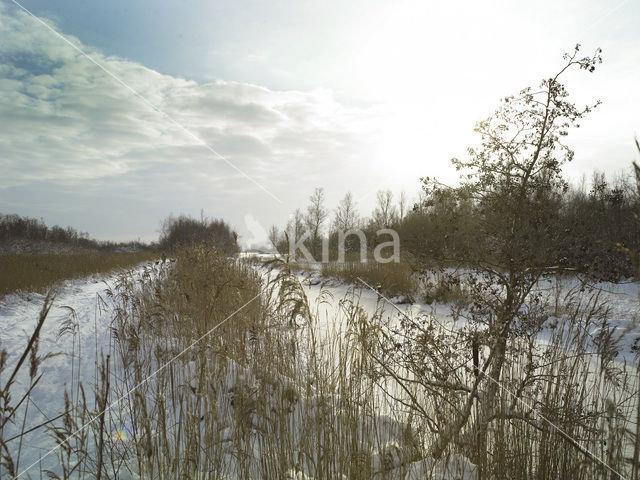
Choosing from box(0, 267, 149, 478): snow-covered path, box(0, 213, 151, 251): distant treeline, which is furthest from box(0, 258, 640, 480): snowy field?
box(0, 213, 151, 251): distant treeline

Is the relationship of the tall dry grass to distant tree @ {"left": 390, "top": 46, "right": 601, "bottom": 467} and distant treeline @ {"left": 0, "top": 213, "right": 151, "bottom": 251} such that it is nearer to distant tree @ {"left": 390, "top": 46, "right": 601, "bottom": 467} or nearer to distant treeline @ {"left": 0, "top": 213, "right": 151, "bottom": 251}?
distant tree @ {"left": 390, "top": 46, "right": 601, "bottom": 467}

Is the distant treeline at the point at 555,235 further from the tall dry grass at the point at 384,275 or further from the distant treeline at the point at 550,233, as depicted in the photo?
the tall dry grass at the point at 384,275

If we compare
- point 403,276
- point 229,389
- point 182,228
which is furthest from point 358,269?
point 182,228

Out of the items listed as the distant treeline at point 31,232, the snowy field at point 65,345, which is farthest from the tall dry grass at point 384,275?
the distant treeline at point 31,232

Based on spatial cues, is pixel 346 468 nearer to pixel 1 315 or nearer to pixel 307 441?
pixel 307 441

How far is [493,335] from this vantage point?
279 cm

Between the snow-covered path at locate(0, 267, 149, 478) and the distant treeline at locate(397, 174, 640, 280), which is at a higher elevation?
the distant treeline at locate(397, 174, 640, 280)

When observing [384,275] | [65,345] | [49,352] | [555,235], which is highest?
[555,235]

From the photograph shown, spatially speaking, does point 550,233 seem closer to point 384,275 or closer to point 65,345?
point 65,345

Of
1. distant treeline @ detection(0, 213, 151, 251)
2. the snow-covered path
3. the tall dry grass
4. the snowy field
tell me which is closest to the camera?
the snowy field

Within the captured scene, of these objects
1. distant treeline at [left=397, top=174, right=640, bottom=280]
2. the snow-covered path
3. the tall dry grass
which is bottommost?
the snow-covered path

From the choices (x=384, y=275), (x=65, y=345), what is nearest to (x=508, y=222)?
(x=65, y=345)

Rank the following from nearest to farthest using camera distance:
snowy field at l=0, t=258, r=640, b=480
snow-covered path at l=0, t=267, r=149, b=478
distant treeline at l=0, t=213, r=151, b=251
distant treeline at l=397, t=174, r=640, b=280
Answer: distant treeline at l=397, t=174, r=640, b=280 < snowy field at l=0, t=258, r=640, b=480 < snow-covered path at l=0, t=267, r=149, b=478 < distant treeline at l=0, t=213, r=151, b=251

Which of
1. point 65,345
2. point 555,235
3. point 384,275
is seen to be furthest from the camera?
point 384,275
